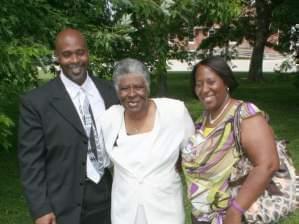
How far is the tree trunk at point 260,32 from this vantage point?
21.5 m

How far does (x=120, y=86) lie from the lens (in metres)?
3.54

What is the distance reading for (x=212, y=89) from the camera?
3285 mm

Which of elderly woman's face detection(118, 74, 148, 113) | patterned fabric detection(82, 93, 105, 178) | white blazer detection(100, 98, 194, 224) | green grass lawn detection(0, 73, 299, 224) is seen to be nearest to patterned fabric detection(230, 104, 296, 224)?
white blazer detection(100, 98, 194, 224)

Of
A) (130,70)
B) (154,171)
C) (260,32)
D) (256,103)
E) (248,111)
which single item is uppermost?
(130,70)

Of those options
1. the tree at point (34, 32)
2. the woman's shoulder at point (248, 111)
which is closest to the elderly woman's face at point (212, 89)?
the woman's shoulder at point (248, 111)

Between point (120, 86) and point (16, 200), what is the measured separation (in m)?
5.18

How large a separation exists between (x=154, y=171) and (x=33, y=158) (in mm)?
709

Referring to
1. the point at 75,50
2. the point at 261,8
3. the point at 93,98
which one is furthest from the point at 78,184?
A: the point at 261,8

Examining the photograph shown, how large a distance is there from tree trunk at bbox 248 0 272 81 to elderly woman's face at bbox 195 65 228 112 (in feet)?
59.8

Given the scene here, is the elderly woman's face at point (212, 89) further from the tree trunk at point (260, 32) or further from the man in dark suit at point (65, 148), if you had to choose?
the tree trunk at point (260, 32)

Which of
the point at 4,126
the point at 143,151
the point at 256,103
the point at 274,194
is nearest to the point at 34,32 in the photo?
the point at 4,126

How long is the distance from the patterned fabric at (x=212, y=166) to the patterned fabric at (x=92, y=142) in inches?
22.7

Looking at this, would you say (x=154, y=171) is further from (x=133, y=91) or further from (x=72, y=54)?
(x=72, y=54)

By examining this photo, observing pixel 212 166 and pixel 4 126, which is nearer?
pixel 212 166
